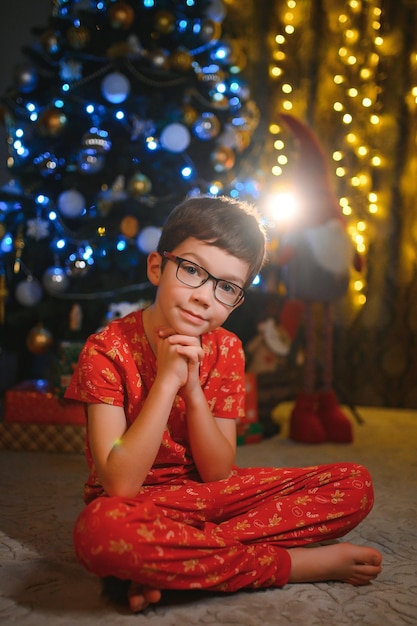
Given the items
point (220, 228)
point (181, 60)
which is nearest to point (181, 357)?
point (220, 228)

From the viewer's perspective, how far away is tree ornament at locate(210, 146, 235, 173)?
2.22m

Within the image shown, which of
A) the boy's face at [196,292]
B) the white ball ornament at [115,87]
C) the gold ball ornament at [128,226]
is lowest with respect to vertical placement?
the boy's face at [196,292]

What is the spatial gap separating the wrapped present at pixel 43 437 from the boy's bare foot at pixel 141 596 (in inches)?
41.1

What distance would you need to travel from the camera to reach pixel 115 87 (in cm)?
204

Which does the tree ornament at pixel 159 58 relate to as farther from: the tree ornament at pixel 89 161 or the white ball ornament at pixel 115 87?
the tree ornament at pixel 89 161

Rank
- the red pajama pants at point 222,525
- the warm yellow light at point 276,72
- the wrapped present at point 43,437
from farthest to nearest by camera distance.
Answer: the warm yellow light at point 276,72, the wrapped present at point 43,437, the red pajama pants at point 222,525

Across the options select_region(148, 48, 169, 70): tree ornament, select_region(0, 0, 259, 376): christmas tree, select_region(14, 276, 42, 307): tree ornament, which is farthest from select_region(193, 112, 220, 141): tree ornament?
select_region(14, 276, 42, 307): tree ornament

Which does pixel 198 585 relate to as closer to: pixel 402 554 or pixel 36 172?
pixel 402 554

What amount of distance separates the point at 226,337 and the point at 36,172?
52.4 inches

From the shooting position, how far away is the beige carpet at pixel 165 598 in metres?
0.96

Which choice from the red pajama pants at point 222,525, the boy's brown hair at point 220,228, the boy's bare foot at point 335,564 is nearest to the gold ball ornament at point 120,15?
the boy's brown hair at point 220,228

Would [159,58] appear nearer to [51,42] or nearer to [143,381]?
[51,42]

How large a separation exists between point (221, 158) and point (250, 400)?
85 cm

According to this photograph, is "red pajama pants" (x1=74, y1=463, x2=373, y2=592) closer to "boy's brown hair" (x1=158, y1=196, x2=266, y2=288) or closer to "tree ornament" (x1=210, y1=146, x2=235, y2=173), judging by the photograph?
"boy's brown hair" (x1=158, y1=196, x2=266, y2=288)
